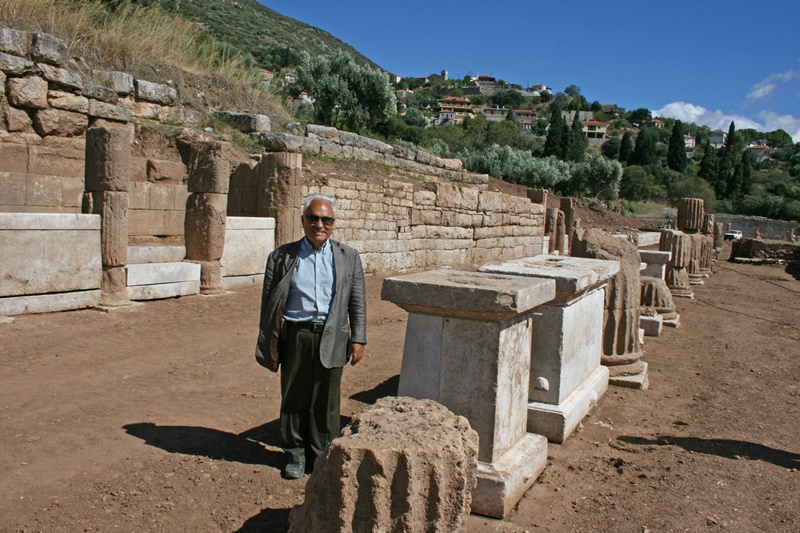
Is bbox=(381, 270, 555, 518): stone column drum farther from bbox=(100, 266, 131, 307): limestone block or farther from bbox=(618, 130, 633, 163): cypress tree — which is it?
bbox=(618, 130, 633, 163): cypress tree

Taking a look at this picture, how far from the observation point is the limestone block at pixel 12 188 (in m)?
9.34

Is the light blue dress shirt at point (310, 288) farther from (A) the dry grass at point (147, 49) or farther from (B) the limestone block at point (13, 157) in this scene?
(A) the dry grass at point (147, 49)

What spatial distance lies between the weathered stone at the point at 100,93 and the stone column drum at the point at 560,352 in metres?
9.19

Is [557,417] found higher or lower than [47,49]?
lower

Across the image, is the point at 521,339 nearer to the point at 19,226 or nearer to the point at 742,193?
the point at 19,226

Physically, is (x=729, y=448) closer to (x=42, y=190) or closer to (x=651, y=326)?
(x=651, y=326)

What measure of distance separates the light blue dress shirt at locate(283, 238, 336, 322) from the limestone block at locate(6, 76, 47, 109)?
8837 millimetres

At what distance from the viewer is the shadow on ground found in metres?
5.39

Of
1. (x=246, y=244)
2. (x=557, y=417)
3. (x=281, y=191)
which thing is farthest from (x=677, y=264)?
(x=557, y=417)

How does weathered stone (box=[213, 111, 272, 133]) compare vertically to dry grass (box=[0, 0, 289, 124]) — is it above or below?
below

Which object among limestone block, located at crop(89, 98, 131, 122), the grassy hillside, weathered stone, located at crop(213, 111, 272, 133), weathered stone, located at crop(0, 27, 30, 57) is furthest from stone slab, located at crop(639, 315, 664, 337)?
the grassy hillside

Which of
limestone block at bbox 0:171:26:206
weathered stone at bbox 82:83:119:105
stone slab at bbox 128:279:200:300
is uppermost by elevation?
weathered stone at bbox 82:83:119:105

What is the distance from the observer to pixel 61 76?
10.5 meters

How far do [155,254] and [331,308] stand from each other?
21.7ft
